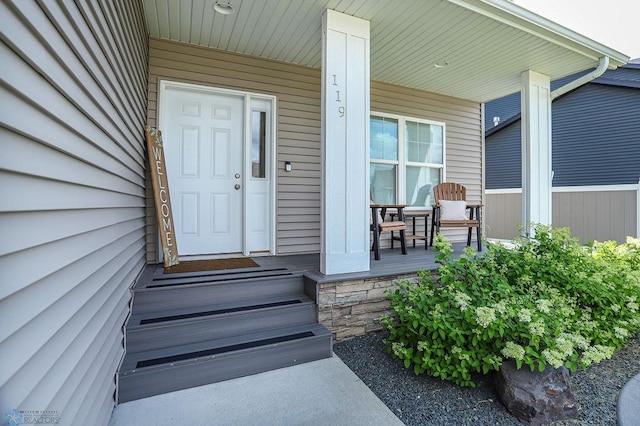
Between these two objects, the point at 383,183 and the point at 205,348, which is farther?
the point at 383,183

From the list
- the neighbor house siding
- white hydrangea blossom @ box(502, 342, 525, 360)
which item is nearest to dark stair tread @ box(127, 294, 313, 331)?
the neighbor house siding

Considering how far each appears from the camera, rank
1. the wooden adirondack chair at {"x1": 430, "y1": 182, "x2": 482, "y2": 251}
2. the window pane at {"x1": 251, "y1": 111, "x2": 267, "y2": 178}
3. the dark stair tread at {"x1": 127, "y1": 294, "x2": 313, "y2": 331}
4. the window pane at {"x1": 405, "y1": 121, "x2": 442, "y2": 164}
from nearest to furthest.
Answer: the dark stair tread at {"x1": 127, "y1": 294, "x2": 313, "y2": 331} < the window pane at {"x1": 251, "y1": 111, "x2": 267, "y2": 178} < the wooden adirondack chair at {"x1": 430, "y1": 182, "x2": 482, "y2": 251} < the window pane at {"x1": 405, "y1": 121, "x2": 442, "y2": 164}

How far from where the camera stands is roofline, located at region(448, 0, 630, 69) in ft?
9.73

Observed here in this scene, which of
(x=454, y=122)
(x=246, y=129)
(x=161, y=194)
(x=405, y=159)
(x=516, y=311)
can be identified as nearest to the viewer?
(x=516, y=311)

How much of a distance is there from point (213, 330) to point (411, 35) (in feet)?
11.3

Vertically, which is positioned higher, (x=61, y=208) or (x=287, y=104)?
(x=287, y=104)

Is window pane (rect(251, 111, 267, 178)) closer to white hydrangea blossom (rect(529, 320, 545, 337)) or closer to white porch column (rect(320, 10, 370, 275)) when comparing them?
white porch column (rect(320, 10, 370, 275))

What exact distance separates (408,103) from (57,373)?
5.03 meters

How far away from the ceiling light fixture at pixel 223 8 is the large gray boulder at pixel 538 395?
3601 millimetres

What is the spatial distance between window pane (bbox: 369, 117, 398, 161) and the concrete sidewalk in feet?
10.9

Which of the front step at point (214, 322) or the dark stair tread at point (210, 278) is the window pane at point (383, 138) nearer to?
the dark stair tread at point (210, 278)

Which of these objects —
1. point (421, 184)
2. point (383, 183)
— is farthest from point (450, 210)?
point (383, 183)

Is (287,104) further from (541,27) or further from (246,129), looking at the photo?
(541,27)

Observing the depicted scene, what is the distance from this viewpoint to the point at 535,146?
4348 millimetres
